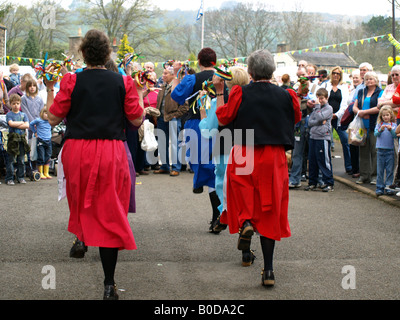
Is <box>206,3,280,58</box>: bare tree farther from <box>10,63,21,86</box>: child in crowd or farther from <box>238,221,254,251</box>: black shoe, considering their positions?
<box>238,221,254,251</box>: black shoe

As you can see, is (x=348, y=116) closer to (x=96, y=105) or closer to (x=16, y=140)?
(x=16, y=140)

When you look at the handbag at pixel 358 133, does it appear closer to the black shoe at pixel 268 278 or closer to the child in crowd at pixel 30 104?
the child in crowd at pixel 30 104

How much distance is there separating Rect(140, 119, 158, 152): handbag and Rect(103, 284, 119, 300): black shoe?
322 inches

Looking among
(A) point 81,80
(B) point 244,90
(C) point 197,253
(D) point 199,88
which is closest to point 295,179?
(D) point 199,88

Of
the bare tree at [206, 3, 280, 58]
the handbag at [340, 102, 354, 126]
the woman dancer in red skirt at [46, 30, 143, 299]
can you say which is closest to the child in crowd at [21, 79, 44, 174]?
the handbag at [340, 102, 354, 126]

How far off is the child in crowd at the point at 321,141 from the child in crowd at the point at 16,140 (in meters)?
5.20

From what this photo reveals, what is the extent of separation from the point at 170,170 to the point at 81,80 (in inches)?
352

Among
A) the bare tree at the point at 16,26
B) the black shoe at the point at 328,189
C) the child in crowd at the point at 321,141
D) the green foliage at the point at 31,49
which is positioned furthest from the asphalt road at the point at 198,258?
the bare tree at the point at 16,26

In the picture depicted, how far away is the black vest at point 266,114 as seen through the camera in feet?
17.4

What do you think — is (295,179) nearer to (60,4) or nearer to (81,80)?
(81,80)

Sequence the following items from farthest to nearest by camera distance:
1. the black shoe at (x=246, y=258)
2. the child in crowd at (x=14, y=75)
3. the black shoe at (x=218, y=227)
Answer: the child in crowd at (x=14, y=75) → the black shoe at (x=218, y=227) → the black shoe at (x=246, y=258)

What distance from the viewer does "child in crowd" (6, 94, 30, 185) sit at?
11414 millimetres

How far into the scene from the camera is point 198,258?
6.16 metres

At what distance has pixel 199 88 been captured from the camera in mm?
7402
